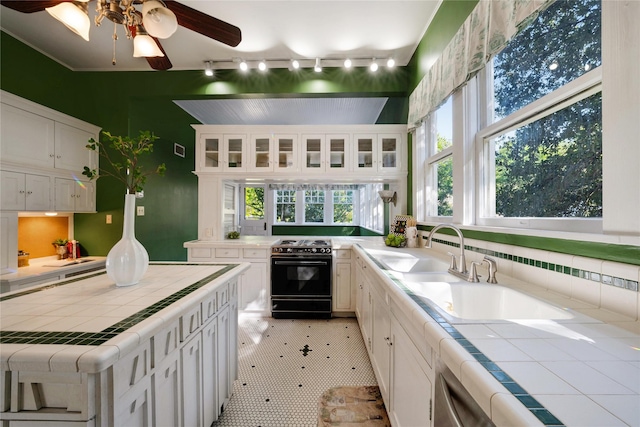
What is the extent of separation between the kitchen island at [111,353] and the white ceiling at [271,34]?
2224 mm

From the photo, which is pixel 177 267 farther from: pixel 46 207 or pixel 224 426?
pixel 46 207

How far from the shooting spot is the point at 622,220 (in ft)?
2.71

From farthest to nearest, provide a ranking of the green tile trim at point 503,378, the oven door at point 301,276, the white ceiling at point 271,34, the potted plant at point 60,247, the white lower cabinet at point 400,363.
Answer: the oven door at point 301,276 → the potted plant at point 60,247 → the white ceiling at point 271,34 → the white lower cabinet at point 400,363 → the green tile trim at point 503,378

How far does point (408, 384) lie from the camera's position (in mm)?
1109

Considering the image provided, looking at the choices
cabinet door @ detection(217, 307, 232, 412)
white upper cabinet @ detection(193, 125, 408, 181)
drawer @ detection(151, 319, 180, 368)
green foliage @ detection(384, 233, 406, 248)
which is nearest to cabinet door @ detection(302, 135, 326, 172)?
white upper cabinet @ detection(193, 125, 408, 181)

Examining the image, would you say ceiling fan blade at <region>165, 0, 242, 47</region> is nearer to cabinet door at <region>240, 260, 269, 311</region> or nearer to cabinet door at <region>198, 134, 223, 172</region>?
cabinet door at <region>198, 134, 223, 172</region>

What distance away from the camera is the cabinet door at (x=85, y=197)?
2.88 meters

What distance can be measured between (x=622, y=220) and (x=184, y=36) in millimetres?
3326

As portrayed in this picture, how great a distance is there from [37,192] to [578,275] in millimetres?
4043

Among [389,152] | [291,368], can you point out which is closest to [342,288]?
[291,368]

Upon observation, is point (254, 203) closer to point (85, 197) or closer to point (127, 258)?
point (85, 197)

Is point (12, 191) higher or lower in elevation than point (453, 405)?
higher

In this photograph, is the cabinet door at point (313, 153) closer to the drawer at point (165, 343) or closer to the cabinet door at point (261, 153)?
the cabinet door at point (261, 153)

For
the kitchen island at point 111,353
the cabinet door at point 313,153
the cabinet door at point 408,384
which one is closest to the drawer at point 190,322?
the kitchen island at point 111,353
